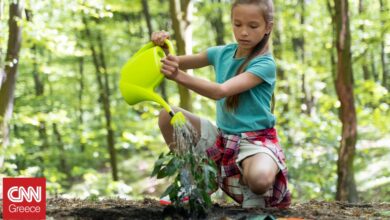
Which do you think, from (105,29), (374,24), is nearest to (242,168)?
(374,24)

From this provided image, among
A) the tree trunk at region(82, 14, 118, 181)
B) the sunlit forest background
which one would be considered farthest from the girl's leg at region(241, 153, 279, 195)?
the tree trunk at region(82, 14, 118, 181)

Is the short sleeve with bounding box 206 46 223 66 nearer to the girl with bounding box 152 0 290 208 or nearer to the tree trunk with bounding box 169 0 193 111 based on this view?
the girl with bounding box 152 0 290 208

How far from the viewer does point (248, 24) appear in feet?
9.35

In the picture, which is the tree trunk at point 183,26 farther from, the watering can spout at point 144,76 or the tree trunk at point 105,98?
the tree trunk at point 105,98

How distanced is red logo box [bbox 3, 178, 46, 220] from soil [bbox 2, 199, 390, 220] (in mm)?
73

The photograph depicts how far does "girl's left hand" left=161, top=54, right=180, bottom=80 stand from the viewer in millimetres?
2570

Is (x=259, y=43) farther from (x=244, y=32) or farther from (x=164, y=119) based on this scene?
(x=164, y=119)

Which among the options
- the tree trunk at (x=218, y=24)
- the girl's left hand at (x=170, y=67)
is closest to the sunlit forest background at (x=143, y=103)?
the tree trunk at (x=218, y=24)

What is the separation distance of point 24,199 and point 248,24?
4.80ft

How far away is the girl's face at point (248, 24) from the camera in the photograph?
9.27 ft

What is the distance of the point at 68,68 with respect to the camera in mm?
14422

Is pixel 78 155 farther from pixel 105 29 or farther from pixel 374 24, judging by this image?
pixel 374 24

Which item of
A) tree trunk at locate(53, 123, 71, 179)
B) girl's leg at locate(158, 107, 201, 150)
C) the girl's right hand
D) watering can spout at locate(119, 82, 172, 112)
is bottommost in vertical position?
tree trunk at locate(53, 123, 71, 179)

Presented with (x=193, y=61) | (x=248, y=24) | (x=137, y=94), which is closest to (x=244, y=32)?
(x=248, y=24)
